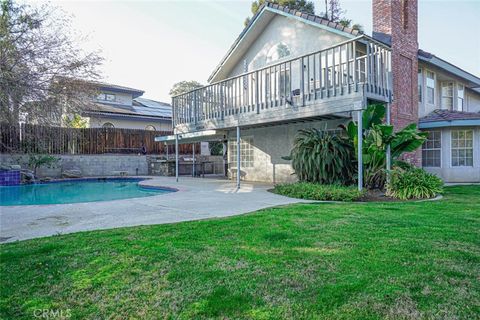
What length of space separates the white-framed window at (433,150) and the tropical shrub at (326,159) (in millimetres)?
5863

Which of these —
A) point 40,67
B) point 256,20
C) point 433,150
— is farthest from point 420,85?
point 40,67

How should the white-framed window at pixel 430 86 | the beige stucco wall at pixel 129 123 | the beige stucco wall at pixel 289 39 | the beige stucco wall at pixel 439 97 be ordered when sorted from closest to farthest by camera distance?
the beige stucco wall at pixel 289 39 → the beige stucco wall at pixel 439 97 → the white-framed window at pixel 430 86 → the beige stucco wall at pixel 129 123

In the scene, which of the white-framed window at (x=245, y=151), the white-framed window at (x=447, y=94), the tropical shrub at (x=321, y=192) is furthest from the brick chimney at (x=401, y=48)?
the white-framed window at (x=245, y=151)

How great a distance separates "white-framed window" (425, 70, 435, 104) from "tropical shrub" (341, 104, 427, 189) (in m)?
6.19

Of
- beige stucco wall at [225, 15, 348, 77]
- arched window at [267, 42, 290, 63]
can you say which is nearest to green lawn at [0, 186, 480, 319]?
beige stucco wall at [225, 15, 348, 77]

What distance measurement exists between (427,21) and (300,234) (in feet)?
52.3

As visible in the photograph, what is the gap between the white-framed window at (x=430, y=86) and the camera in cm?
1404

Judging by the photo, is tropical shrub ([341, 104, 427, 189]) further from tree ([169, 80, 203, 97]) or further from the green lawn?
tree ([169, 80, 203, 97])

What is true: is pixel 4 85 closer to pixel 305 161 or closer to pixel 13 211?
pixel 13 211

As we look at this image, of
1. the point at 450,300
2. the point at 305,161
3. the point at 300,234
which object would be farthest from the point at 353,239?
the point at 305,161

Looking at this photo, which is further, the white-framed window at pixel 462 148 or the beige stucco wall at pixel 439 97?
the beige stucco wall at pixel 439 97

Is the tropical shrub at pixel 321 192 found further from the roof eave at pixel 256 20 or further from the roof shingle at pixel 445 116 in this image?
the roof shingle at pixel 445 116

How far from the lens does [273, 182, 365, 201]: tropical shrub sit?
7816 mm

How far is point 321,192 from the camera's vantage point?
8.16 metres
